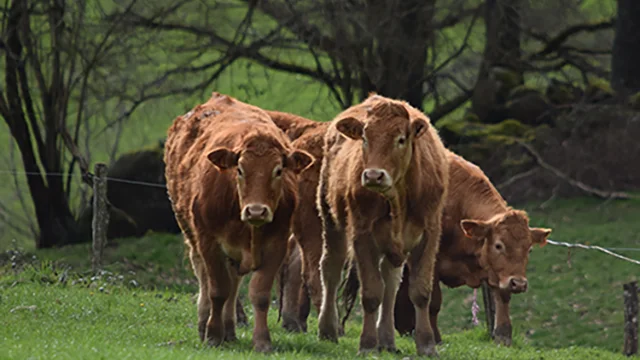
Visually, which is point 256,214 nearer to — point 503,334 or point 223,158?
point 223,158

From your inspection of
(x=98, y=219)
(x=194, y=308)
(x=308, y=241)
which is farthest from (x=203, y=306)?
(x=98, y=219)

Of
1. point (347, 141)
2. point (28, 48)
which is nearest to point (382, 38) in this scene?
point (28, 48)

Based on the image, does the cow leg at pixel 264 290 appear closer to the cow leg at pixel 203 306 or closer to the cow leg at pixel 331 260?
the cow leg at pixel 203 306

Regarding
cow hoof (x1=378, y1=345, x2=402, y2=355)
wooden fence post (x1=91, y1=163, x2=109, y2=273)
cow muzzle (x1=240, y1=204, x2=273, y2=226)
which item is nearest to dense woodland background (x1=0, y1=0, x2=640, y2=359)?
wooden fence post (x1=91, y1=163, x2=109, y2=273)

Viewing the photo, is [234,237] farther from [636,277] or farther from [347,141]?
[636,277]

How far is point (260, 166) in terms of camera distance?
899 centimetres

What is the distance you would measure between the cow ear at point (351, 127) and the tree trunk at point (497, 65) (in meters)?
15.3

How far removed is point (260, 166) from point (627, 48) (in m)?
18.9

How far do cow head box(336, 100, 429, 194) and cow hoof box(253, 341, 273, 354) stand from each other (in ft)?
4.88

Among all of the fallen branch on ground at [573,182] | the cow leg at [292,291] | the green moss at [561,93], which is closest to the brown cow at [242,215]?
the cow leg at [292,291]

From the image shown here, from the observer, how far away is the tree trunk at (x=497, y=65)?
2458 centimetres

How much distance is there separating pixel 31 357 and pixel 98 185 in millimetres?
7683

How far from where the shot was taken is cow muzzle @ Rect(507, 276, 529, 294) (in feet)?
39.1

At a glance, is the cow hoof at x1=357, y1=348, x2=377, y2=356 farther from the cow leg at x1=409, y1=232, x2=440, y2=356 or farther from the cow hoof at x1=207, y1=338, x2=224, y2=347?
the cow hoof at x1=207, y1=338, x2=224, y2=347
